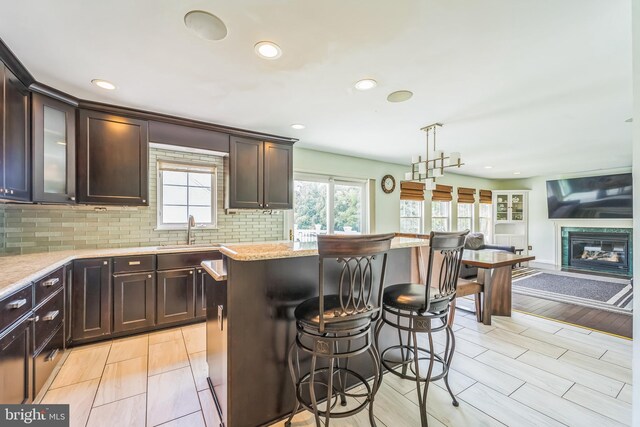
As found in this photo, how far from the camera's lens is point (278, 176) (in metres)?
3.82

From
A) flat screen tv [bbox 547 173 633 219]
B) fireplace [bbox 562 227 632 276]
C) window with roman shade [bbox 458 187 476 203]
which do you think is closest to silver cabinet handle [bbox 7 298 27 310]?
window with roman shade [bbox 458 187 476 203]

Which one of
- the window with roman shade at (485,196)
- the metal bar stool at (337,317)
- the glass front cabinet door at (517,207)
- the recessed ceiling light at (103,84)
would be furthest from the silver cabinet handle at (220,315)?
the glass front cabinet door at (517,207)

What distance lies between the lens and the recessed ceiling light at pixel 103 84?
2.22 metres

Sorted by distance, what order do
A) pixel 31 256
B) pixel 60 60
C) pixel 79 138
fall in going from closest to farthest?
pixel 60 60
pixel 31 256
pixel 79 138

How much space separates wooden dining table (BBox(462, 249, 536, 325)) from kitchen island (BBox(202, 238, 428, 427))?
2.35 m

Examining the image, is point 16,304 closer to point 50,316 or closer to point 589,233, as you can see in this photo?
point 50,316

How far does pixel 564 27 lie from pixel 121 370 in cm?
399

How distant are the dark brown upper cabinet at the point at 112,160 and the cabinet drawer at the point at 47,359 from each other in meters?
1.27

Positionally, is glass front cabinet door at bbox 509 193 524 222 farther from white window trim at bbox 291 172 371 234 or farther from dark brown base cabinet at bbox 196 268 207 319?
Answer: dark brown base cabinet at bbox 196 268 207 319

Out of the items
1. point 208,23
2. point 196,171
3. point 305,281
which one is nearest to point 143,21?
point 208,23

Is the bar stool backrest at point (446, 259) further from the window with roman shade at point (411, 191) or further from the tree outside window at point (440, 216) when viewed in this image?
the tree outside window at point (440, 216)

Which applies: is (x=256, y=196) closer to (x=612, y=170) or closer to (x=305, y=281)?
(x=305, y=281)

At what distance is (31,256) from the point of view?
2.43 metres

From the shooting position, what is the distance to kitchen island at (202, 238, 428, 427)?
1.50 metres
